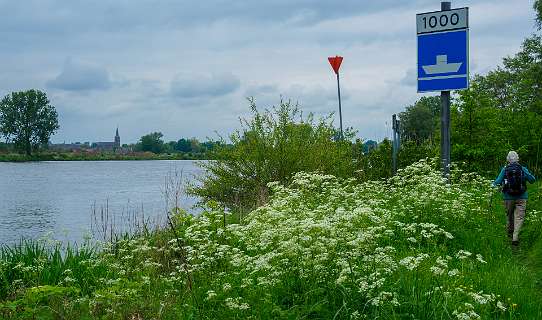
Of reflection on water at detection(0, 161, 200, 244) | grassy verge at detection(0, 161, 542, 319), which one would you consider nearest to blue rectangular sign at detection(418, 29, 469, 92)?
grassy verge at detection(0, 161, 542, 319)

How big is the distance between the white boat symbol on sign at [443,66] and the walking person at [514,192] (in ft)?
7.02

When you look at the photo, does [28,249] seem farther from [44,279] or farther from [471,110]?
[471,110]

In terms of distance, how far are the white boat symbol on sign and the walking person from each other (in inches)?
84.3

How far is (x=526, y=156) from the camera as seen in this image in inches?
795

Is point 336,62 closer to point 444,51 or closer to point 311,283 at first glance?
point 444,51

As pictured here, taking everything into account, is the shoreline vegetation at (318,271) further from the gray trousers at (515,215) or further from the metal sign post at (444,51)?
the metal sign post at (444,51)

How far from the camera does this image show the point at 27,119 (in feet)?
305

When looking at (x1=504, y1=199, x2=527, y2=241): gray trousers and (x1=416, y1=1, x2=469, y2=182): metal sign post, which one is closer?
(x1=504, y1=199, x2=527, y2=241): gray trousers

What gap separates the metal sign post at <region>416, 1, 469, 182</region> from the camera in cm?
1205

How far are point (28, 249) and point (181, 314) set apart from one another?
5127mm

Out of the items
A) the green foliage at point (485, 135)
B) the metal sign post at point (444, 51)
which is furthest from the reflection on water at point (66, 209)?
the green foliage at point (485, 135)

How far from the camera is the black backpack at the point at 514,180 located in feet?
35.9

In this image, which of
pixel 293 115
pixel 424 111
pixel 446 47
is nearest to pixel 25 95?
pixel 424 111

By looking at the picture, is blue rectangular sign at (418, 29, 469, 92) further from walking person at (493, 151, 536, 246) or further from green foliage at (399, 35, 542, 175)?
green foliage at (399, 35, 542, 175)
